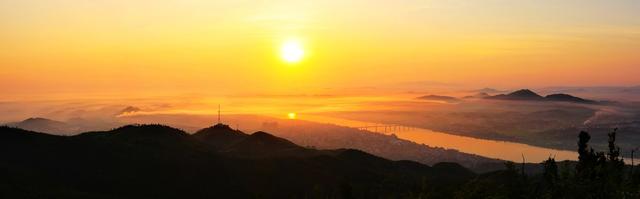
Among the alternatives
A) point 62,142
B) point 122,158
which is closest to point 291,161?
point 122,158

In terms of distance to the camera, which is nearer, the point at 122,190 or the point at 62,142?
the point at 122,190

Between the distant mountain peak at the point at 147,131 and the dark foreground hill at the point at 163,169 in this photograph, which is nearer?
the dark foreground hill at the point at 163,169

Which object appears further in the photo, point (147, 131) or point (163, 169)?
point (147, 131)

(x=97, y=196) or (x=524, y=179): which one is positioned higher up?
(x=524, y=179)

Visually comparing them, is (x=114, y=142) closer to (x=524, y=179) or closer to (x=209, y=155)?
(x=209, y=155)

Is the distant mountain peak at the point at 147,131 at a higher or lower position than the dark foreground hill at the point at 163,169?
higher

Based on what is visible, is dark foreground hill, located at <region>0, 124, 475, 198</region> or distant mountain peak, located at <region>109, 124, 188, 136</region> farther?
distant mountain peak, located at <region>109, 124, 188, 136</region>

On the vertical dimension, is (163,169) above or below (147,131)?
below

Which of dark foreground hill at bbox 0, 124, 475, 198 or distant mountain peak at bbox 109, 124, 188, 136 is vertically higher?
distant mountain peak at bbox 109, 124, 188, 136
